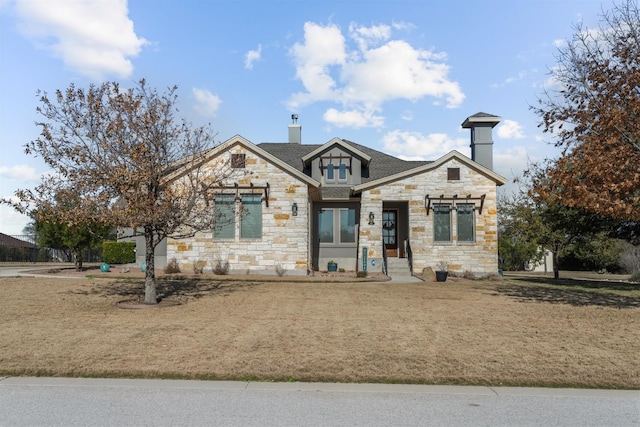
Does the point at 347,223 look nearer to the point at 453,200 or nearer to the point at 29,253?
the point at 453,200

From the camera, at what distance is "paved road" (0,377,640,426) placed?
14.8ft

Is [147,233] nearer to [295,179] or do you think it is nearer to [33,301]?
[33,301]

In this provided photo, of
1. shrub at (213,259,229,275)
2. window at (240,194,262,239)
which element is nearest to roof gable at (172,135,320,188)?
window at (240,194,262,239)

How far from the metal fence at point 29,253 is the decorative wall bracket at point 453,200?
2275 cm

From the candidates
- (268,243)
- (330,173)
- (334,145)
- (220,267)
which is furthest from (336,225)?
(220,267)

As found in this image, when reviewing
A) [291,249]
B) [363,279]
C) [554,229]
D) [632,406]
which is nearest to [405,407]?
[632,406]

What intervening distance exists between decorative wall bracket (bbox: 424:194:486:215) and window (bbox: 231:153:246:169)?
26.5ft

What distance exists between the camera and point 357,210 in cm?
2194

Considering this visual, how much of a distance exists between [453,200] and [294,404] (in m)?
17.2

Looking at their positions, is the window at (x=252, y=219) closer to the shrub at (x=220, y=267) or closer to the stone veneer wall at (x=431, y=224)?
the shrub at (x=220, y=267)

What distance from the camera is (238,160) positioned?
741 inches

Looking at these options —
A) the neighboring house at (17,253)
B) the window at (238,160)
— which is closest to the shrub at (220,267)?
the window at (238,160)

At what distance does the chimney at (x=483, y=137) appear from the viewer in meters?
23.6

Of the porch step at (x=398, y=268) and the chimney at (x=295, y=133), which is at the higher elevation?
the chimney at (x=295, y=133)
